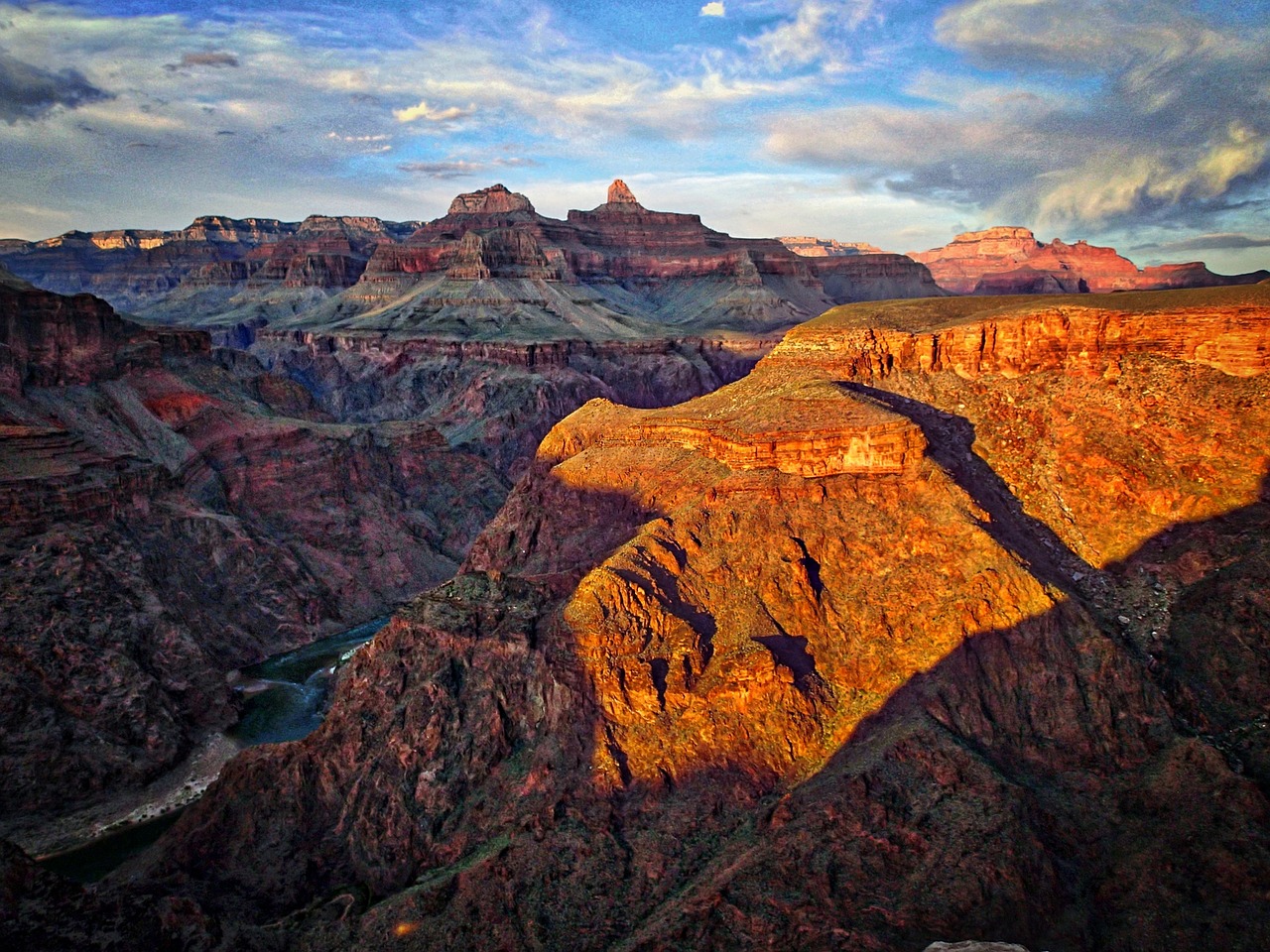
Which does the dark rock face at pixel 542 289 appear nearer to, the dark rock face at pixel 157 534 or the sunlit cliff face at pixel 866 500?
the dark rock face at pixel 157 534

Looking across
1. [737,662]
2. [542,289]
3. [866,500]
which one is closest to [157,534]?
[737,662]

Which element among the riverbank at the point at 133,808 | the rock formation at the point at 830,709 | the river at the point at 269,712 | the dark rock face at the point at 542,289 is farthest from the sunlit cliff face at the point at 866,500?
the dark rock face at the point at 542,289

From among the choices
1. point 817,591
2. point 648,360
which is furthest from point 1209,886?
point 648,360

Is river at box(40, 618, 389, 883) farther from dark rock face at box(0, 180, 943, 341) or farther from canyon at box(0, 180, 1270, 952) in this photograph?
dark rock face at box(0, 180, 943, 341)

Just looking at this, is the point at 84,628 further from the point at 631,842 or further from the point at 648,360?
the point at 648,360

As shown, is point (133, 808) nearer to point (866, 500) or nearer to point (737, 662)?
point (737, 662)

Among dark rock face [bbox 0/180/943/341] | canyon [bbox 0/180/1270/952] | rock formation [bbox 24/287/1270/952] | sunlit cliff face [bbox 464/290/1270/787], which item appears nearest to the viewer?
rock formation [bbox 24/287/1270/952]

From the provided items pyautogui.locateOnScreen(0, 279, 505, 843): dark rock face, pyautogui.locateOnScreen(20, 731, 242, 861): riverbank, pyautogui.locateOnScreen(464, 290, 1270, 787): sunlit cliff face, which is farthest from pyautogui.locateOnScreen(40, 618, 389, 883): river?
pyautogui.locateOnScreen(464, 290, 1270, 787): sunlit cliff face
